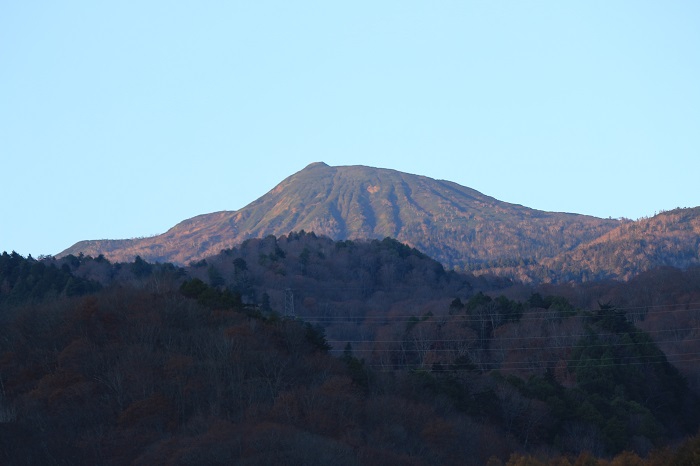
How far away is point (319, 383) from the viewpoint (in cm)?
3816

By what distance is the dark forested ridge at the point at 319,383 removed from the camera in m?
30.3

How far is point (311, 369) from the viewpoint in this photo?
1580 inches

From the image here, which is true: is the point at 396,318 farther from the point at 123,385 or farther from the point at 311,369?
the point at 123,385

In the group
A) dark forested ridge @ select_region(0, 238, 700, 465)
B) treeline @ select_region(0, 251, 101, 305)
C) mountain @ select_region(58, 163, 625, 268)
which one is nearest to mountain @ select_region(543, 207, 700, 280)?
mountain @ select_region(58, 163, 625, 268)

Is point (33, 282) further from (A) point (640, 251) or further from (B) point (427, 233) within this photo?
(B) point (427, 233)

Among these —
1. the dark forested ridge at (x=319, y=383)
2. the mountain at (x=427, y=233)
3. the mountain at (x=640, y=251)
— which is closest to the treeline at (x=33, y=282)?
the dark forested ridge at (x=319, y=383)

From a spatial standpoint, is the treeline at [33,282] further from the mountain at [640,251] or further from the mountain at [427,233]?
the mountain at [427,233]

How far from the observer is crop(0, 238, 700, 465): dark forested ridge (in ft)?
99.3

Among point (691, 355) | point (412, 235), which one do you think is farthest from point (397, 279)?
point (412, 235)

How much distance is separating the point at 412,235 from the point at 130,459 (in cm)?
16032

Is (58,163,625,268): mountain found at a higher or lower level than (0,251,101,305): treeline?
higher

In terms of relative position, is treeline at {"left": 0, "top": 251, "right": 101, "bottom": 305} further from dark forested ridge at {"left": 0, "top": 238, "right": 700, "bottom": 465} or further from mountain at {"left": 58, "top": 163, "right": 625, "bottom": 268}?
mountain at {"left": 58, "top": 163, "right": 625, "bottom": 268}

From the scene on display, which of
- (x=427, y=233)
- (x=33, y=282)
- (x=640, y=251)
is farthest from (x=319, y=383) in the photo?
(x=427, y=233)

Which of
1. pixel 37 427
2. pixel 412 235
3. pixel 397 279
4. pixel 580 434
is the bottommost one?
pixel 580 434
